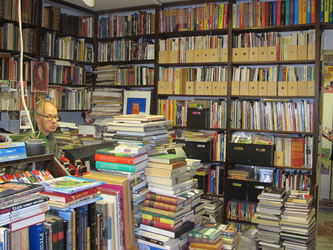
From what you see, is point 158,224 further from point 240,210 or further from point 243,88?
point 243,88

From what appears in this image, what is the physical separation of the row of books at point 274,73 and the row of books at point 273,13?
0.50 m

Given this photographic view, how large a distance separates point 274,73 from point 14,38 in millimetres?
3001

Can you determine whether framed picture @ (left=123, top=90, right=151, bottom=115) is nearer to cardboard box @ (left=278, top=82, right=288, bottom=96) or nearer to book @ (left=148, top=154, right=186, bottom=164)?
cardboard box @ (left=278, top=82, right=288, bottom=96)

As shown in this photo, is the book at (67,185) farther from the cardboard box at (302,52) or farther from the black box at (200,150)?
the cardboard box at (302,52)

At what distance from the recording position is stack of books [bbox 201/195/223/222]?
12.5 ft

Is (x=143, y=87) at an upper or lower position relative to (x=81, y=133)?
upper

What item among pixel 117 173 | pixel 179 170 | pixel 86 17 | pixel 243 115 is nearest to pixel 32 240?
pixel 117 173

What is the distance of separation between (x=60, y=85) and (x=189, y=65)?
1714 mm

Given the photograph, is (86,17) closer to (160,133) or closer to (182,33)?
(182,33)

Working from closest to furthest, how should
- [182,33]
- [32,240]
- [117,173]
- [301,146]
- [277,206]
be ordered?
1. [32,240]
2. [117,173]
3. [277,206]
4. [301,146]
5. [182,33]

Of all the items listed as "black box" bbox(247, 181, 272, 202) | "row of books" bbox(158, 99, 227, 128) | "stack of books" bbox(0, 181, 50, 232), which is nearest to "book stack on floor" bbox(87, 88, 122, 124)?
"row of books" bbox(158, 99, 227, 128)

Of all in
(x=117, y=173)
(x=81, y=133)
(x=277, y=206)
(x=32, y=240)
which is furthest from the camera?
(x=81, y=133)

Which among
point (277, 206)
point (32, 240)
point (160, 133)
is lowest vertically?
point (277, 206)

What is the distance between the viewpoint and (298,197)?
3.41m
